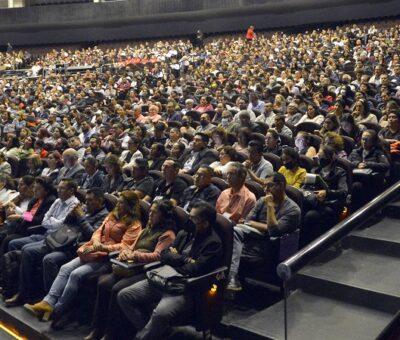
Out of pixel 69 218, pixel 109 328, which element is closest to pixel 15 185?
pixel 69 218

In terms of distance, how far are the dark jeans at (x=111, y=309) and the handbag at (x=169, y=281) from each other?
204 millimetres

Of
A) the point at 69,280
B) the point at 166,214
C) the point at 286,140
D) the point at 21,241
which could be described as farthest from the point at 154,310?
the point at 286,140

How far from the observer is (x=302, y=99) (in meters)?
4.88

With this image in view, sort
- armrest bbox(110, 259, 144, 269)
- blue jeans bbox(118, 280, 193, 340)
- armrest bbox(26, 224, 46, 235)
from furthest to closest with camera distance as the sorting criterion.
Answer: armrest bbox(26, 224, 46, 235)
armrest bbox(110, 259, 144, 269)
blue jeans bbox(118, 280, 193, 340)

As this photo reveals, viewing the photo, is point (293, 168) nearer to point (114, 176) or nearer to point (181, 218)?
point (181, 218)

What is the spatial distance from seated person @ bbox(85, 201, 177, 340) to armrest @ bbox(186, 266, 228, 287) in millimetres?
304

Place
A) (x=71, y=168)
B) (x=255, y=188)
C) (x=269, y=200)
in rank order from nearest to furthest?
(x=269, y=200)
(x=255, y=188)
(x=71, y=168)

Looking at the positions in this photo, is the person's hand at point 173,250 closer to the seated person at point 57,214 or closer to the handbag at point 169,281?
the handbag at point 169,281

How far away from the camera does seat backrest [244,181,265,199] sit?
2668 millimetres

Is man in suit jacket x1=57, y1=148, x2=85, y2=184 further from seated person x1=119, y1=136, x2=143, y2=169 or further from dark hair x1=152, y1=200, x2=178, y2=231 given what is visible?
dark hair x1=152, y1=200, x2=178, y2=231

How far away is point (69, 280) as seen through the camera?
243cm

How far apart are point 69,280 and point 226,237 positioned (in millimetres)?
814

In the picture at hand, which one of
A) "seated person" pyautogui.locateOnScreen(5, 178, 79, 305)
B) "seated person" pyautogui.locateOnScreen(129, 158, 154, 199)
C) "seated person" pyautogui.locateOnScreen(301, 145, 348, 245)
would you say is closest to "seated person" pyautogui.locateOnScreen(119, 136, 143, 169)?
"seated person" pyautogui.locateOnScreen(129, 158, 154, 199)

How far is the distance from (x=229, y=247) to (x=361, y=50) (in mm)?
6577
